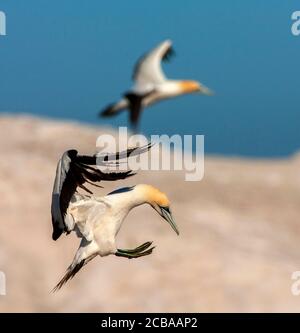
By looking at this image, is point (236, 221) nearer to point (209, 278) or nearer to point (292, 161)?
point (209, 278)

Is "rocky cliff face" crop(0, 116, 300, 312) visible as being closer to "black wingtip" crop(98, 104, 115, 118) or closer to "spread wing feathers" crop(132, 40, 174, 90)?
"spread wing feathers" crop(132, 40, 174, 90)

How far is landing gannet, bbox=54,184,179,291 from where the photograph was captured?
3602 millimetres

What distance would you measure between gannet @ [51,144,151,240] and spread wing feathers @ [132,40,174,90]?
13.2 feet

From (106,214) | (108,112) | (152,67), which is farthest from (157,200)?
(152,67)

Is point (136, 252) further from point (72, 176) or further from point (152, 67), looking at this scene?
point (152, 67)

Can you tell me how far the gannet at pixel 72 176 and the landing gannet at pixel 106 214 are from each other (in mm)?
43

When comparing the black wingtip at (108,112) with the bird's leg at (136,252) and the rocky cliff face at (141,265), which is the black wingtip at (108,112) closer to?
the bird's leg at (136,252)

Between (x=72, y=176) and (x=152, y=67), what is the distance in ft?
23.9

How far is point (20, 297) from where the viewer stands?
19.7 metres

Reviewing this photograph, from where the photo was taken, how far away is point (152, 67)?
1084 cm

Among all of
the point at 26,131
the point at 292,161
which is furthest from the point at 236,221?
the point at 292,161

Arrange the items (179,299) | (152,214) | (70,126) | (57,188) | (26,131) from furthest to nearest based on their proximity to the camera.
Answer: (70,126)
(26,131)
(152,214)
(179,299)
(57,188)

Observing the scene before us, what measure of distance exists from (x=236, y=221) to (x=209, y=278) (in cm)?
793

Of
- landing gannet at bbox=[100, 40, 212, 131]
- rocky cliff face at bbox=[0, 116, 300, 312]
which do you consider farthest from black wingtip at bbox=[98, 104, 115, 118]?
rocky cliff face at bbox=[0, 116, 300, 312]
